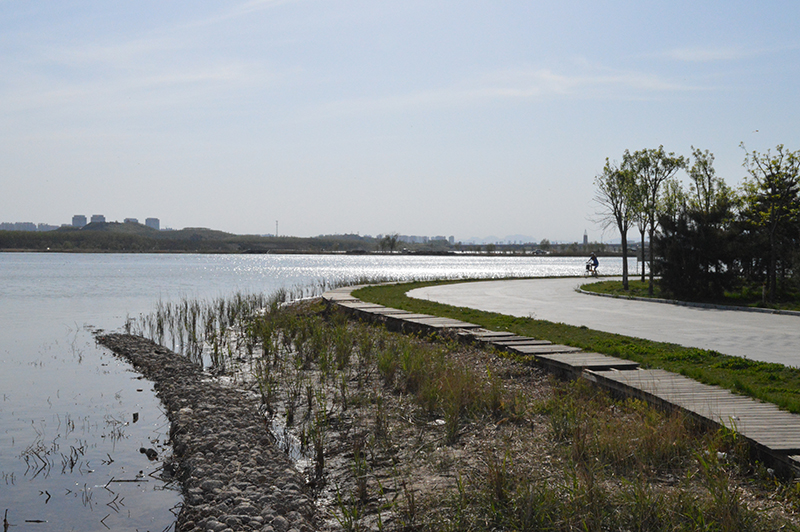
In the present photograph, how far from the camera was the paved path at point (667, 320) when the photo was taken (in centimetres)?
1131

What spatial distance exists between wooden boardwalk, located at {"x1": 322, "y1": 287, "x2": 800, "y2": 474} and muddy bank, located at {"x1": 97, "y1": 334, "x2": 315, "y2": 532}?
12.7 ft

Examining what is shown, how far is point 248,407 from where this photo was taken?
9.33 metres

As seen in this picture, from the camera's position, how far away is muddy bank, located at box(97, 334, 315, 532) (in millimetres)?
5340

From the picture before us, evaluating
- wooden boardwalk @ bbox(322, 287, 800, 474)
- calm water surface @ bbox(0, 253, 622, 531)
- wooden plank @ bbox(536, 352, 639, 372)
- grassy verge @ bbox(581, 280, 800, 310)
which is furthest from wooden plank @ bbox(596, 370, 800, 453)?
grassy verge @ bbox(581, 280, 800, 310)

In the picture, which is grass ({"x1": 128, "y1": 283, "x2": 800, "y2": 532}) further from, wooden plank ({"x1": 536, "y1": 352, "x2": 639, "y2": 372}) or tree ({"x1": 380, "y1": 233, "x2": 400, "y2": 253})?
tree ({"x1": 380, "y1": 233, "x2": 400, "y2": 253})

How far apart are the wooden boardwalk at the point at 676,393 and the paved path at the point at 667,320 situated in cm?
299

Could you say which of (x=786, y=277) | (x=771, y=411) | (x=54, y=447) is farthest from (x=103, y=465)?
(x=786, y=277)

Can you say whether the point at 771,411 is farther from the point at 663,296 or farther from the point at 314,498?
the point at 663,296

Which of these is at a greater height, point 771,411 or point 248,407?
point 771,411

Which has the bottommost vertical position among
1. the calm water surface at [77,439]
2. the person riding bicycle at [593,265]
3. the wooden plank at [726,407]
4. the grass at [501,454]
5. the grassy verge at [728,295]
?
the calm water surface at [77,439]

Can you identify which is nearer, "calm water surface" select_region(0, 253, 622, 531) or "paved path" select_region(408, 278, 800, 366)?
"calm water surface" select_region(0, 253, 622, 531)

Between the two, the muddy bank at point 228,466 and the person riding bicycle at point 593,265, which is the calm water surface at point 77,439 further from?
the person riding bicycle at point 593,265

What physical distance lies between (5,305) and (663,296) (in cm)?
2705

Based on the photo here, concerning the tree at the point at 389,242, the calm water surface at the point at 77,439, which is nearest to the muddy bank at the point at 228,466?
the calm water surface at the point at 77,439
